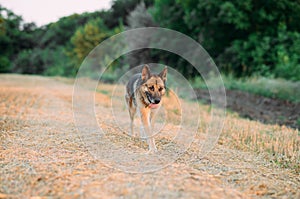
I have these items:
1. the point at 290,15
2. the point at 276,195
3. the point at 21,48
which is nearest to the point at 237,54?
the point at 290,15

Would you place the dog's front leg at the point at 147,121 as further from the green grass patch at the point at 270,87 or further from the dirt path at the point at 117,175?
the green grass patch at the point at 270,87

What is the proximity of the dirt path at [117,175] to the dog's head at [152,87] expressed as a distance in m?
1.01

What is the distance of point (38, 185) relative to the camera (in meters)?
3.25

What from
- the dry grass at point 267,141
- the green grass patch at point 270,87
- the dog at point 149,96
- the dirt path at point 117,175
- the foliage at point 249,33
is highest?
the foliage at point 249,33

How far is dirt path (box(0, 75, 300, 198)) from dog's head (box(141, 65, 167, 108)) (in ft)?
3.32

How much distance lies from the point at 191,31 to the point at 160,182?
1983cm

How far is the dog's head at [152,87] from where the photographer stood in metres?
5.26

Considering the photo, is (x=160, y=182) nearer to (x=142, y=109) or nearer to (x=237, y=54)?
(x=142, y=109)

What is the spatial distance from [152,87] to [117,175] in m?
2.16

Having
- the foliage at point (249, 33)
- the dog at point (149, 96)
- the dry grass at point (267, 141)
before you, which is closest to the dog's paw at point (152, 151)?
the dog at point (149, 96)

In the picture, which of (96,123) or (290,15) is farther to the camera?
(290,15)

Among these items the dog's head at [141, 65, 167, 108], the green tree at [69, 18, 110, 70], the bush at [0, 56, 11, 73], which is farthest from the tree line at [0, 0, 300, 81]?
the bush at [0, 56, 11, 73]

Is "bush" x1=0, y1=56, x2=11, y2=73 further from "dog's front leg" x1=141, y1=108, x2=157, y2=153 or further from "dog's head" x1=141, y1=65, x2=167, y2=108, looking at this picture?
"dog's front leg" x1=141, y1=108, x2=157, y2=153

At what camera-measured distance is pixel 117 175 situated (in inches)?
139
